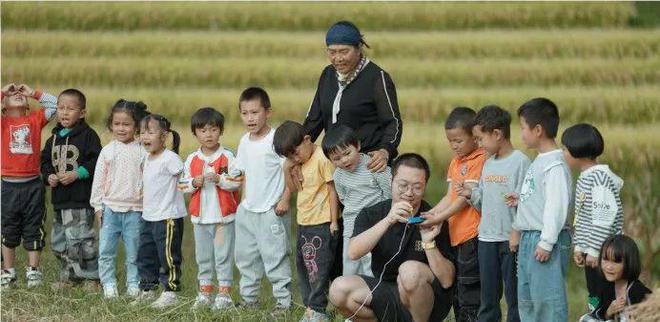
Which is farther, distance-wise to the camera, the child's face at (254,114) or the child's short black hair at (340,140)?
the child's face at (254,114)

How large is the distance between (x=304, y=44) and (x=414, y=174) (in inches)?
127

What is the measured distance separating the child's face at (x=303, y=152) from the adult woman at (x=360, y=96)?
5.3 inches

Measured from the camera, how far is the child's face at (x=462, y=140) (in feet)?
20.9

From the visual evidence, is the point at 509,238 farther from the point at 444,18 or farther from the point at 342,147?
the point at 444,18

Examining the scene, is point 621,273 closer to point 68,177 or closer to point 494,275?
point 494,275

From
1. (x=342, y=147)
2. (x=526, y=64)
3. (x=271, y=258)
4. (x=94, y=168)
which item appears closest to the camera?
(x=342, y=147)

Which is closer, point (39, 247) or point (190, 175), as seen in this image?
point (190, 175)

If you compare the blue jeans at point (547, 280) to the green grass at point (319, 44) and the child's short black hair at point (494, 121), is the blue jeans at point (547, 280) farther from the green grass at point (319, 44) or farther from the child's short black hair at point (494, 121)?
the green grass at point (319, 44)

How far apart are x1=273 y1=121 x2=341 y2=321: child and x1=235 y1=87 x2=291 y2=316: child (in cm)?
17

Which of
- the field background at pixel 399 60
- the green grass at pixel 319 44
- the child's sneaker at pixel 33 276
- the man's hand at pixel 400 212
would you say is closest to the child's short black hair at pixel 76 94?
the child's sneaker at pixel 33 276

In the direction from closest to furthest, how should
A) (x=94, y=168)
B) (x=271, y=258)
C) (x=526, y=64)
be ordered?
(x=271, y=258) → (x=94, y=168) → (x=526, y=64)

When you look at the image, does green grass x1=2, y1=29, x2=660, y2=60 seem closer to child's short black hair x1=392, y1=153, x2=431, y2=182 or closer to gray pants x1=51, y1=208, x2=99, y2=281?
gray pants x1=51, y1=208, x2=99, y2=281

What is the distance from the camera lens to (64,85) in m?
9.30

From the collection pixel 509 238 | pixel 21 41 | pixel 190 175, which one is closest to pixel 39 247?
pixel 190 175
